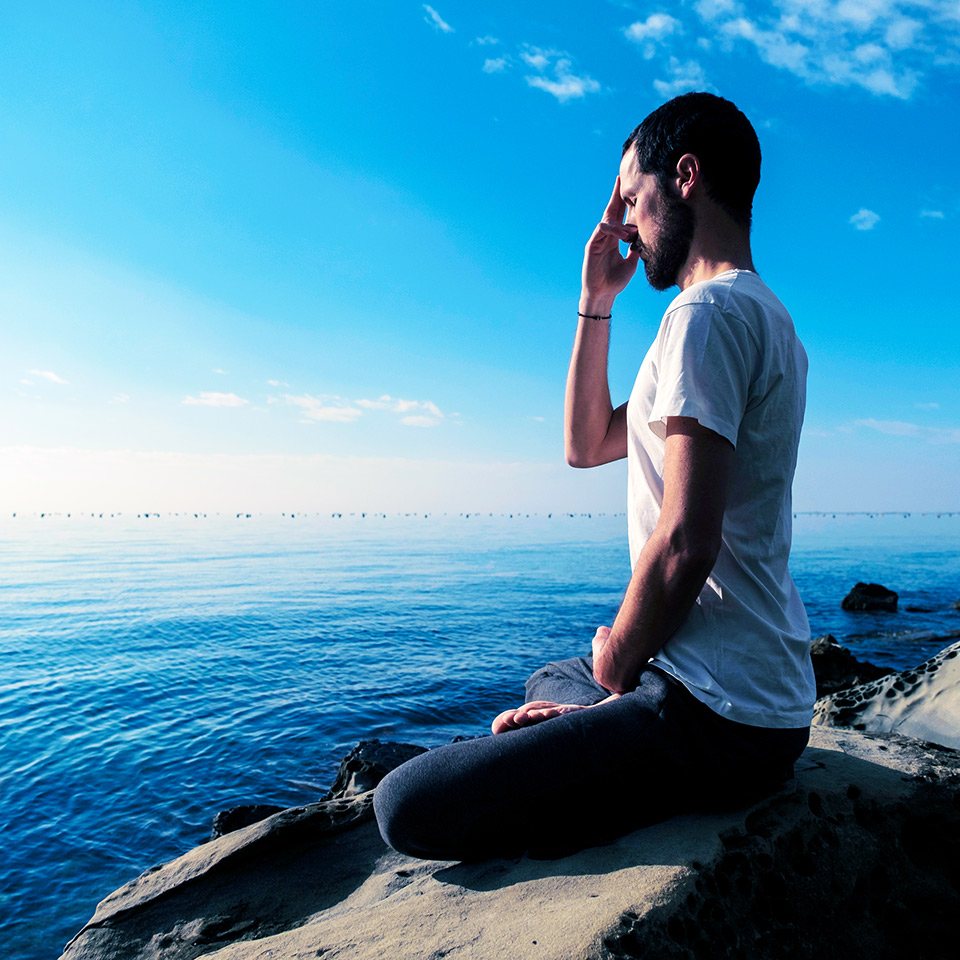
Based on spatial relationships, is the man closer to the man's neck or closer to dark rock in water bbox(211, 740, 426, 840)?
the man's neck


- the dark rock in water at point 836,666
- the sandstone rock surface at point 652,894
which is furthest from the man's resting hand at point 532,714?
the dark rock in water at point 836,666

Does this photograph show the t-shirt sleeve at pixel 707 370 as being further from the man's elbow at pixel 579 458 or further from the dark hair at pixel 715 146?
the man's elbow at pixel 579 458

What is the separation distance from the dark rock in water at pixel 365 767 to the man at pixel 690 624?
3339mm

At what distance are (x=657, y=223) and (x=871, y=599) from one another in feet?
81.0

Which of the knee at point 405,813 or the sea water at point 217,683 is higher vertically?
the knee at point 405,813

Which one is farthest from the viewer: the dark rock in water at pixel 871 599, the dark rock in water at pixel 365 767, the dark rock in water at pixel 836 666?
the dark rock in water at pixel 871 599

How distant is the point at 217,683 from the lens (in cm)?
1188

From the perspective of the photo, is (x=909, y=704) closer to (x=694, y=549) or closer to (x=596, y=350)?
(x=596, y=350)

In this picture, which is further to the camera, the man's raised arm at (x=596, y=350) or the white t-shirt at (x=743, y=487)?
the man's raised arm at (x=596, y=350)

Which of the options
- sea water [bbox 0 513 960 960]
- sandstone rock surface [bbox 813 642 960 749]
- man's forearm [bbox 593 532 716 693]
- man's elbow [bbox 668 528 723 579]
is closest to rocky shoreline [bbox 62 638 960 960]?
man's forearm [bbox 593 532 716 693]

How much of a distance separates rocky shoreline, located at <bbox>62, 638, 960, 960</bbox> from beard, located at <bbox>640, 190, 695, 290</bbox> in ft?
7.37

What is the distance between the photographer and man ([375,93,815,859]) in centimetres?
205

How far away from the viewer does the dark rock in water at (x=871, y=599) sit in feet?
73.2

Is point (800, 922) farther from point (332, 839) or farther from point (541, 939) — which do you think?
point (332, 839)
